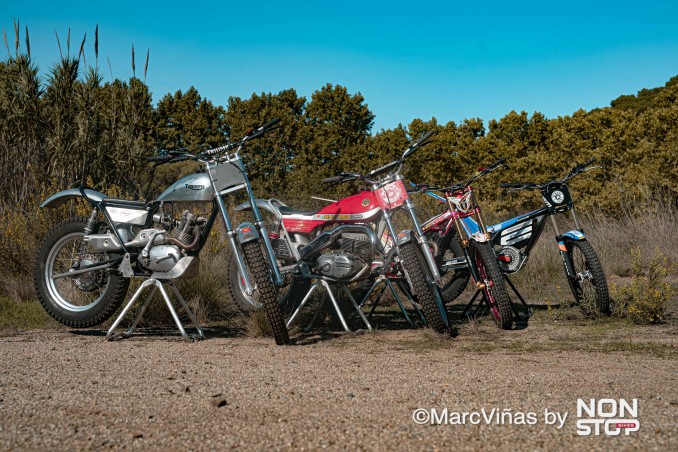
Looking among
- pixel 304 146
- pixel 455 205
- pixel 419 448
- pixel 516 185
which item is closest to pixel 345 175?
pixel 455 205

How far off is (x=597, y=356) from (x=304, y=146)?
1726 centimetres

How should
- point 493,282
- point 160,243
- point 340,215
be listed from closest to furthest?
point 160,243, point 493,282, point 340,215

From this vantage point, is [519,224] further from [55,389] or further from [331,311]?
[55,389]

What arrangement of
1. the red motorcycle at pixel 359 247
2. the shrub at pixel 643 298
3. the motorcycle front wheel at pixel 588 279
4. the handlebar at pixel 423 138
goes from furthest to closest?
the motorcycle front wheel at pixel 588 279, the shrub at pixel 643 298, the handlebar at pixel 423 138, the red motorcycle at pixel 359 247

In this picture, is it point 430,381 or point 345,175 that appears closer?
point 430,381

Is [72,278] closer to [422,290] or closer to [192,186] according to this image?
[192,186]

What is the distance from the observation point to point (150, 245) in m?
5.76

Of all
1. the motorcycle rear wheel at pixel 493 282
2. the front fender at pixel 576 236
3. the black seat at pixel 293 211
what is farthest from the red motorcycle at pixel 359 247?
the front fender at pixel 576 236

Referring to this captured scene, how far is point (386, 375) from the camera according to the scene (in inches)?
156

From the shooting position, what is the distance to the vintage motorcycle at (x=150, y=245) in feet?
17.9

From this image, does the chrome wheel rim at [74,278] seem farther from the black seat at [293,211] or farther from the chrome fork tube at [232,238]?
the black seat at [293,211]

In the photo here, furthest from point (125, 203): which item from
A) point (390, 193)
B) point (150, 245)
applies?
point (390, 193)

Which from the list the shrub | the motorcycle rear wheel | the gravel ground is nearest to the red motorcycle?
the gravel ground

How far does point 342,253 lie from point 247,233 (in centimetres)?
100
